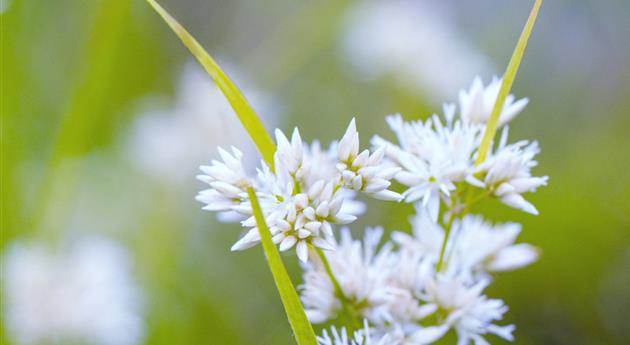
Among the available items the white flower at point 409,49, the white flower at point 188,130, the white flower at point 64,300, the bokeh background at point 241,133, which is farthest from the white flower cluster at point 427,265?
the white flower at point 409,49

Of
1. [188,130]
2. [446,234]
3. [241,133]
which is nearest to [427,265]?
[446,234]

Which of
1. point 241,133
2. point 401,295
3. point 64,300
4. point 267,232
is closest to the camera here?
point 267,232

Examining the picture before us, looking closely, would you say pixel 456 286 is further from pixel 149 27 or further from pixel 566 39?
pixel 566 39

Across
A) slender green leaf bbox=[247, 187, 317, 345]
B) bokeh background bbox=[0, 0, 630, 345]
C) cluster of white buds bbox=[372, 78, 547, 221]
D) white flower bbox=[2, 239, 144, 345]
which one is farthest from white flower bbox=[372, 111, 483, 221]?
white flower bbox=[2, 239, 144, 345]

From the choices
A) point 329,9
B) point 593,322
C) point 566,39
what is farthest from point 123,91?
point 566,39

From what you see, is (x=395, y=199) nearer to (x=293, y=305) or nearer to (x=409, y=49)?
(x=293, y=305)

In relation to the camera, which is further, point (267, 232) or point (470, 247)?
point (470, 247)
